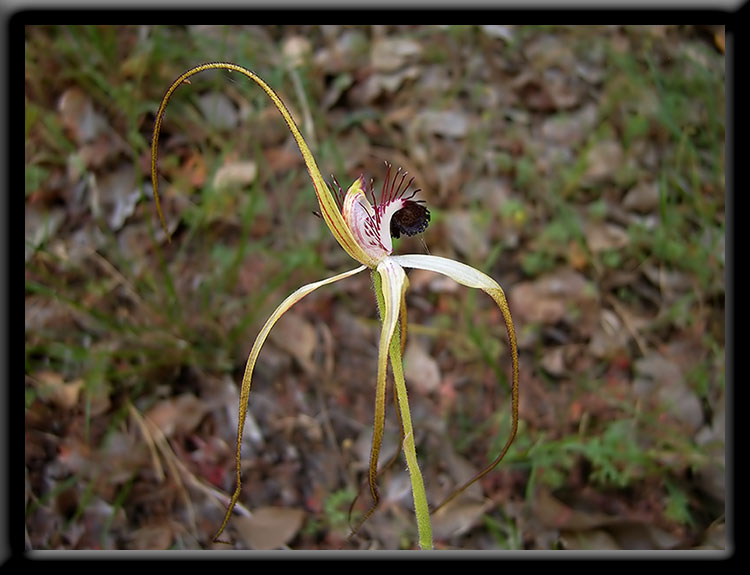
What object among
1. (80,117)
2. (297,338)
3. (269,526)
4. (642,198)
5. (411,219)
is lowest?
(269,526)

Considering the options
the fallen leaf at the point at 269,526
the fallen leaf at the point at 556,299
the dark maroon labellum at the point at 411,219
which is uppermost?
the dark maroon labellum at the point at 411,219

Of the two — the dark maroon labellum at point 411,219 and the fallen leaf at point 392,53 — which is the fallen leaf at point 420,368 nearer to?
the fallen leaf at point 392,53

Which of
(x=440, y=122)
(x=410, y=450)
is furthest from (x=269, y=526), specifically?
(x=440, y=122)

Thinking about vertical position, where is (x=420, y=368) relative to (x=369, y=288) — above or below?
below

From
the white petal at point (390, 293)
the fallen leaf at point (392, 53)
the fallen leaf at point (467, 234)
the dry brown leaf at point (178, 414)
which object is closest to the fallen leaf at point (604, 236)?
the fallen leaf at point (467, 234)

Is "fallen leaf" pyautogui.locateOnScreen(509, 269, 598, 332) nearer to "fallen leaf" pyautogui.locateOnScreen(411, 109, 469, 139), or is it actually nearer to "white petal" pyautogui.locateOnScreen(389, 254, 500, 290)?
"fallen leaf" pyautogui.locateOnScreen(411, 109, 469, 139)

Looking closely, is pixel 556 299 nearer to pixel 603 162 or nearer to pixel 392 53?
pixel 603 162
